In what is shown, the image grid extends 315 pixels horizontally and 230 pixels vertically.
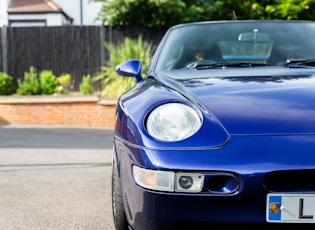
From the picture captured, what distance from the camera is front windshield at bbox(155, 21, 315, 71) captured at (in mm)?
3930

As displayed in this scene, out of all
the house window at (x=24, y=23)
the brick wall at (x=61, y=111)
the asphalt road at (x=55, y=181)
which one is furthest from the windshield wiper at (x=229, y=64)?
the house window at (x=24, y=23)

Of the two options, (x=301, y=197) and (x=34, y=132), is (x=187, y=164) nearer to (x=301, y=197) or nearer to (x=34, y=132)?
(x=301, y=197)

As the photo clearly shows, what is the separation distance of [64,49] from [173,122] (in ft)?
42.6

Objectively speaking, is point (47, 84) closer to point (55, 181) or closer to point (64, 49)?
point (64, 49)

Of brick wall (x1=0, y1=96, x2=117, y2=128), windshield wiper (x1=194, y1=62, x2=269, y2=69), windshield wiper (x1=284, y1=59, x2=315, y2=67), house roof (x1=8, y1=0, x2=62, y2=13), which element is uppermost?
house roof (x1=8, y1=0, x2=62, y2=13)

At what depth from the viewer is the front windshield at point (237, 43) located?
3930mm

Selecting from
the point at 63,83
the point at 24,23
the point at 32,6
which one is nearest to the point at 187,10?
the point at 63,83

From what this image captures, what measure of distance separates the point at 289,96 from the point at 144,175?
824 mm

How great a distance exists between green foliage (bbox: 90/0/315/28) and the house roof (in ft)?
28.9

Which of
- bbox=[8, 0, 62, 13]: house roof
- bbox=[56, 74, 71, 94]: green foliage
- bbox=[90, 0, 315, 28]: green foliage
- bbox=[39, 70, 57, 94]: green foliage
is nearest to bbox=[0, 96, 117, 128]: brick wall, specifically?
bbox=[39, 70, 57, 94]: green foliage

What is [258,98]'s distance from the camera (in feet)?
8.59

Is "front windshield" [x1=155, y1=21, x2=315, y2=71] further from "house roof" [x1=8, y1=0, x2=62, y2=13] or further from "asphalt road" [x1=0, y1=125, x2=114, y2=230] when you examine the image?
"house roof" [x1=8, y1=0, x2=62, y2=13]

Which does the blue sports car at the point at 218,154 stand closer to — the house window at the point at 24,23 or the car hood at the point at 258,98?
the car hood at the point at 258,98

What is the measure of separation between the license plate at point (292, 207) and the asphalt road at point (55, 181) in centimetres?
169
